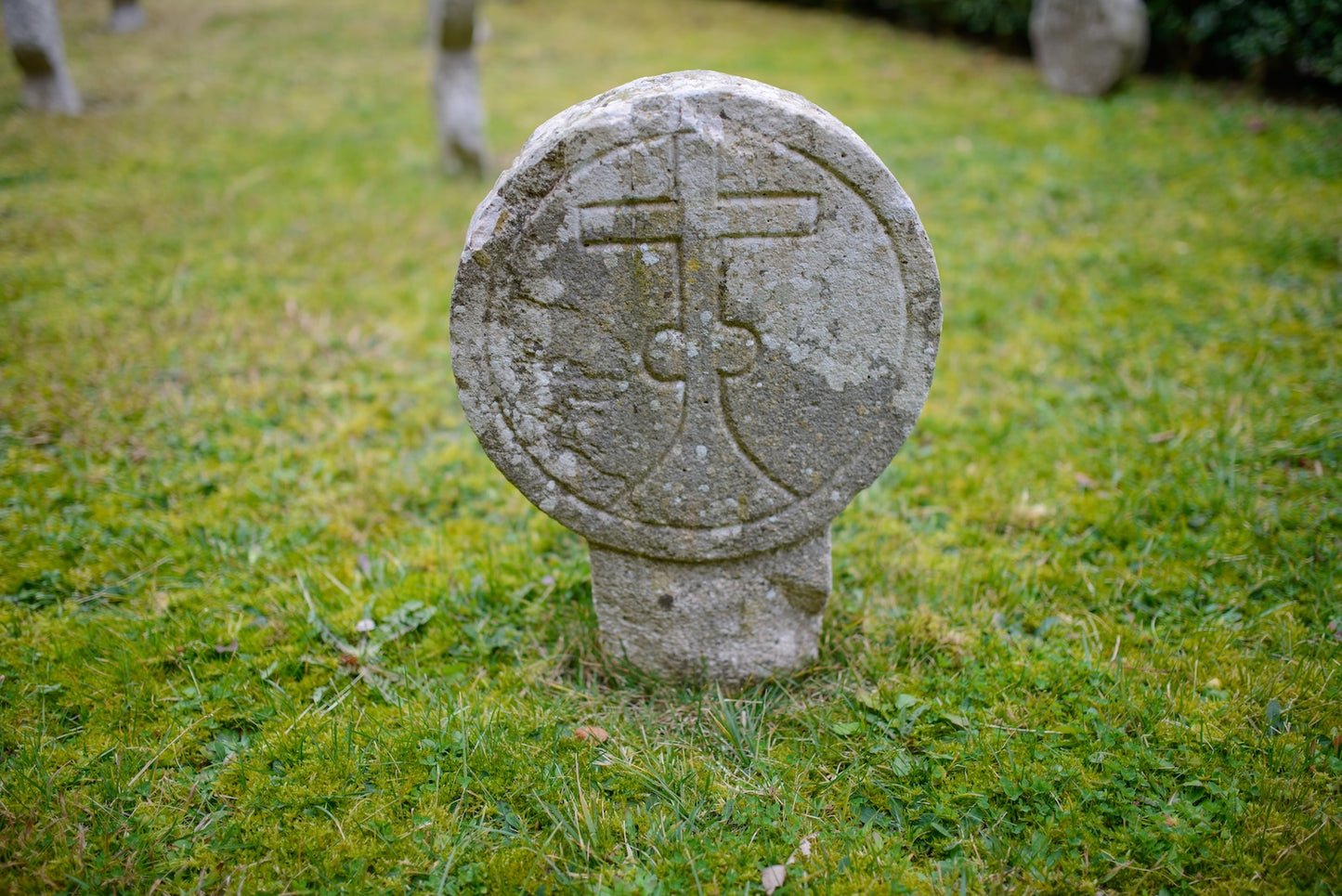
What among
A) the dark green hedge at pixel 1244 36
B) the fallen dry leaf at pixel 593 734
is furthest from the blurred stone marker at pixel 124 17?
the fallen dry leaf at pixel 593 734

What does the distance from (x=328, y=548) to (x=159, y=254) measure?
354 centimetres

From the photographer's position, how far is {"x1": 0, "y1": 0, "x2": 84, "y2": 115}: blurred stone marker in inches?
295

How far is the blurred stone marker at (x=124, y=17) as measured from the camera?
11602 mm

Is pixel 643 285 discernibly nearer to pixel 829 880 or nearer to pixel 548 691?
pixel 548 691

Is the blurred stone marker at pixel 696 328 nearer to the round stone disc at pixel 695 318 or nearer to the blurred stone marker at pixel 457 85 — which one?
the round stone disc at pixel 695 318

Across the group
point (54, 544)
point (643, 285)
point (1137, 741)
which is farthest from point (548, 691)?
point (54, 544)

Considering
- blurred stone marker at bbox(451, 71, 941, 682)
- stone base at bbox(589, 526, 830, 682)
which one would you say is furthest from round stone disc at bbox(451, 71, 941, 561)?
stone base at bbox(589, 526, 830, 682)

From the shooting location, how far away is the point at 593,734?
2.51 meters

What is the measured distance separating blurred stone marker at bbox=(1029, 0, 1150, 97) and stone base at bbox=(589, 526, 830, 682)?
7.53 m

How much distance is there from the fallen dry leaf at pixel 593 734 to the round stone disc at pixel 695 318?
55 centimetres

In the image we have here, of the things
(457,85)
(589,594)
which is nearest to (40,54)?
(457,85)

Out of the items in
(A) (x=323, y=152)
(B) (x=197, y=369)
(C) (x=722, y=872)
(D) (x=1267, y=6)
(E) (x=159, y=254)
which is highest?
(D) (x=1267, y=6)

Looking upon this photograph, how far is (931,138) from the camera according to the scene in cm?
748

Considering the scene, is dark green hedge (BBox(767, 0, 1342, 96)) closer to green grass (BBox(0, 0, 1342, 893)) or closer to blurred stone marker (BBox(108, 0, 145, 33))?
green grass (BBox(0, 0, 1342, 893))
